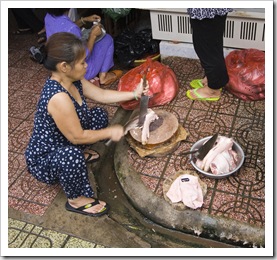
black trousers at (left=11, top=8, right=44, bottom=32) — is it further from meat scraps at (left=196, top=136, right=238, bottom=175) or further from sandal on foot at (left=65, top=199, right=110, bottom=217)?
meat scraps at (left=196, top=136, right=238, bottom=175)

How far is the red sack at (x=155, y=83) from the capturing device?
3.71 meters

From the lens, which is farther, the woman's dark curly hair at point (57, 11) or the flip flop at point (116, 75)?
the flip flop at point (116, 75)

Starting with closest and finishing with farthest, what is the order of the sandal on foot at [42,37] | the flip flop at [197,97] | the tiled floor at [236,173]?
1. the tiled floor at [236,173]
2. the flip flop at [197,97]
3. the sandal on foot at [42,37]

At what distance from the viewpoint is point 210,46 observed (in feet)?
10.6

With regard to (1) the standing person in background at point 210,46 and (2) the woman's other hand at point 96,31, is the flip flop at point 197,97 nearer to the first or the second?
(1) the standing person in background at point 210,46

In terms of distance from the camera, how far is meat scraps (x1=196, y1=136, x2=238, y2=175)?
9.33 ft

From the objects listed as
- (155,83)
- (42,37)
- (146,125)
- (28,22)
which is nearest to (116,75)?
(155,83)

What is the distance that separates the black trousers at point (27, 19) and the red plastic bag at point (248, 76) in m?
2.97

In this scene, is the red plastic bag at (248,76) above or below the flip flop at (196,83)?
above

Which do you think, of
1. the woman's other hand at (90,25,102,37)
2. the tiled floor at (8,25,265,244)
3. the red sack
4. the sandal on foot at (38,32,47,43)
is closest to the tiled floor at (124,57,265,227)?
the tiled floor at (8,25,265,244)

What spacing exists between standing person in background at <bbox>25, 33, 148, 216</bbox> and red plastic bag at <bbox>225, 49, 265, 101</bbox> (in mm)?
1484

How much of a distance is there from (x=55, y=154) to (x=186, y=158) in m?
1.14

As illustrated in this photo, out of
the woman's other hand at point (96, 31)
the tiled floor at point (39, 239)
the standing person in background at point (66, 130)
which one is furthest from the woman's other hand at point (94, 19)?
the tiled floor at point (39, 239)
